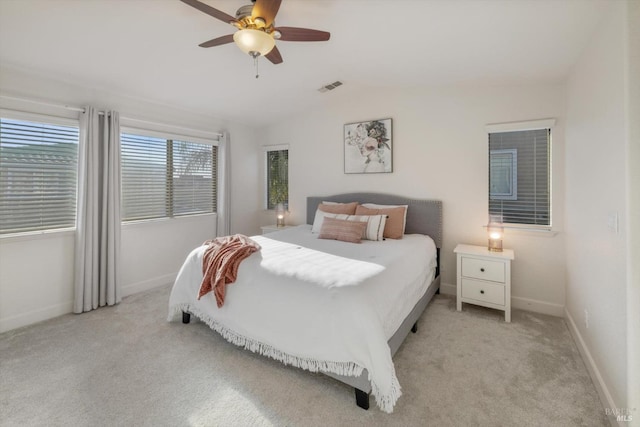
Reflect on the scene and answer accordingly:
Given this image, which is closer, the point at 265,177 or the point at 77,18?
the point at 77,18

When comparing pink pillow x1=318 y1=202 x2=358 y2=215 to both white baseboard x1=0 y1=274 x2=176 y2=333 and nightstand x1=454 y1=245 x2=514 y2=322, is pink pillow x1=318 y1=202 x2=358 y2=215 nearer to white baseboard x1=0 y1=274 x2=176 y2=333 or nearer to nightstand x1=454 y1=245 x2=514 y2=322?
nightstand x1=454 y1=245 x2=514 y2=322

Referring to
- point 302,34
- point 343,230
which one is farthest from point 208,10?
point 343,230

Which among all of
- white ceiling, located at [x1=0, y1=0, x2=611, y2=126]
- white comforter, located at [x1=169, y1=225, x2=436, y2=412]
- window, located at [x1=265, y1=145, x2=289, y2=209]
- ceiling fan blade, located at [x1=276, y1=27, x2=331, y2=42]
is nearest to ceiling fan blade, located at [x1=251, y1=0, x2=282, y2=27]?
ceiling fan blade, located at [x1=276, y1=27, x2=331, y2=42]

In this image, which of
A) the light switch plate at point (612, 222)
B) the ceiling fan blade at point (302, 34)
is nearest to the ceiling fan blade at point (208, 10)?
the ceiling fan blade at point (302, 34)

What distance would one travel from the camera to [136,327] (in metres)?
2.66

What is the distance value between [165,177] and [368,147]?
2863mm

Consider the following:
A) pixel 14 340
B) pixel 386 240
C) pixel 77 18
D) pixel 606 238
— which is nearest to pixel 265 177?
pixel 386 240

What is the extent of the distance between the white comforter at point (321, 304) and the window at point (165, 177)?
5.29 feet

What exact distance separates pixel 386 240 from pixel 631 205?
1956 millimetres

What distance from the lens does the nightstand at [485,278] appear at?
2.76 metres

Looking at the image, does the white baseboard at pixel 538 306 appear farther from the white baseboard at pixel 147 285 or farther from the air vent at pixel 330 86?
the white baseboard at pixel 147 285

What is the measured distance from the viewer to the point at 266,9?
5.49 ft

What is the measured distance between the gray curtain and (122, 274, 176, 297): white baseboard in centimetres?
26

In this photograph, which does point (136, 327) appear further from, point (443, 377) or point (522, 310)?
point (522, 310)
